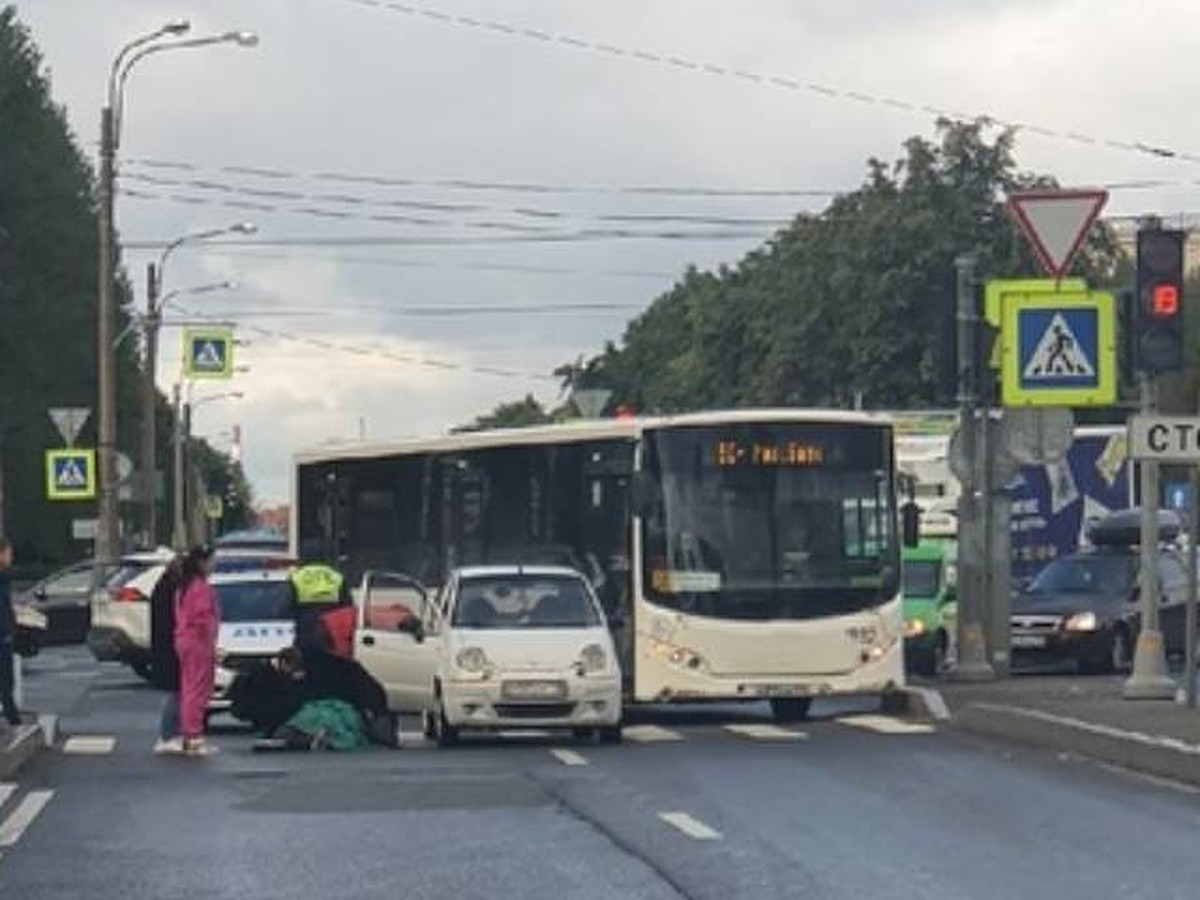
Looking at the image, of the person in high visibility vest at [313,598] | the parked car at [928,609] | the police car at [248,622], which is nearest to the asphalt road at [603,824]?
the person in high visibility vest at [313,598]

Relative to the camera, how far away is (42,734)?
24.8m

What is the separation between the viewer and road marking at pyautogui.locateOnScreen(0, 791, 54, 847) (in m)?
16.5

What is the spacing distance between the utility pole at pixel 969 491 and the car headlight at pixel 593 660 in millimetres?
7749

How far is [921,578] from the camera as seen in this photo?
36.8m

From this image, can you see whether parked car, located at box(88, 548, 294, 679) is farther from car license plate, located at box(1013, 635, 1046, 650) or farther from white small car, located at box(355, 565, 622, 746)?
white small car, located at box(355, 565, 622, 746)

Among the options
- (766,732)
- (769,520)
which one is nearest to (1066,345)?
→ (769,520)

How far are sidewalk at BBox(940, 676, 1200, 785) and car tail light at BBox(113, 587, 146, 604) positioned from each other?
1152 centimetres

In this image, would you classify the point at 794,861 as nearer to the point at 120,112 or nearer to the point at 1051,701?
the point at 1051,701

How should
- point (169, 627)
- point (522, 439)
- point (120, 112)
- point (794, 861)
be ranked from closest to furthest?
point (794, 861) < point (169, 627) < point (522, 439) < point (120, 112)

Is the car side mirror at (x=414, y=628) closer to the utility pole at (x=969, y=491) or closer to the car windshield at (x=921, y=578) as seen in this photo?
the utility pole at (x=969, y=491)

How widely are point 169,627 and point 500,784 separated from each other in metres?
4.97

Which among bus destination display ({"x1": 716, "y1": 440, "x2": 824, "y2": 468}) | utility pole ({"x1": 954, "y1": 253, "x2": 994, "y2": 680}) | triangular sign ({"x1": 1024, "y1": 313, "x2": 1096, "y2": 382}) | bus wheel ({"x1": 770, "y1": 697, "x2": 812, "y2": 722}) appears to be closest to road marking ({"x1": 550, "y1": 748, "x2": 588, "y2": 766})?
bus destination display ({"x1": 716, "y1": 440, "x2": 824, "y2": 468})

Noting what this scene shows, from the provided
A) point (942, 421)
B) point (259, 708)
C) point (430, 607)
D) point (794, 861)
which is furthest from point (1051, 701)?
point (942, 421)

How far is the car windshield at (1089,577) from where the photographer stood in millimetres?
37000
